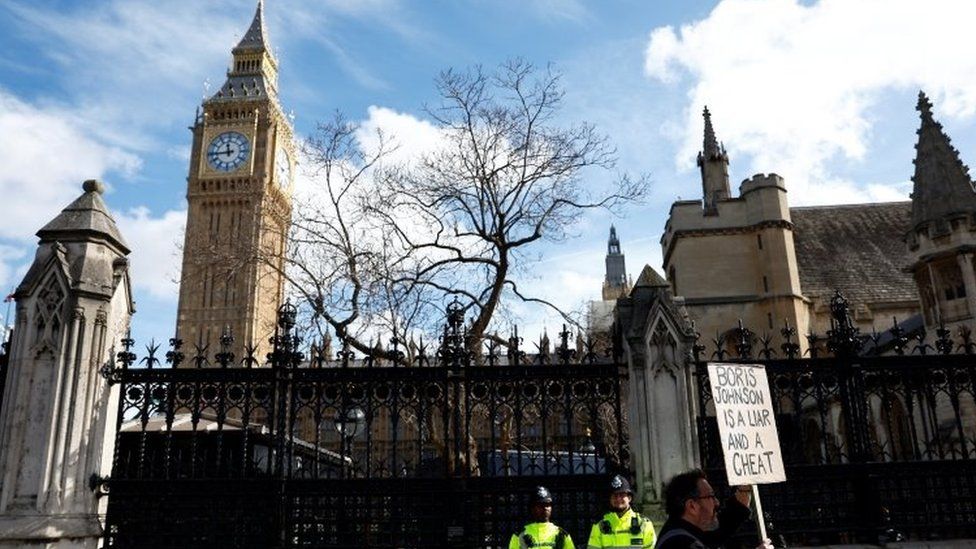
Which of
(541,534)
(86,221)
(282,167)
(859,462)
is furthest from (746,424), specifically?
(282,167)

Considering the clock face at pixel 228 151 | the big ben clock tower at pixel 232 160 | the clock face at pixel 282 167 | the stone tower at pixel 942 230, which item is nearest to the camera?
the stone tower at pixel 942 230

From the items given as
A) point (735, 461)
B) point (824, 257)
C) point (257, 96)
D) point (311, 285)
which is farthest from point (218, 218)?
point (735, 461)

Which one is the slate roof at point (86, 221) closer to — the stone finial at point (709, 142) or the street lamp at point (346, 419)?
the street lamp at point (346, 419)

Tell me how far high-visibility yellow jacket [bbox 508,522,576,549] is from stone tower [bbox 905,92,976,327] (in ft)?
72.3

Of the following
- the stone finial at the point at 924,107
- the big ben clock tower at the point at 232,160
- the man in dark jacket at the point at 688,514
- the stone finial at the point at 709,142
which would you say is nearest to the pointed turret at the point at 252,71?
the big ben clock tower at the point at 232,160

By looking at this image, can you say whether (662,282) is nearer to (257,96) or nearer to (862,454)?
(862,454)

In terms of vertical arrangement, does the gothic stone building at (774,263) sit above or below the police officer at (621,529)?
above

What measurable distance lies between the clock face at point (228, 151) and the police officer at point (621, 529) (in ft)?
A: 247

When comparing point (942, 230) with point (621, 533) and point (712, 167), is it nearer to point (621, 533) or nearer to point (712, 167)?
point (712, 167)

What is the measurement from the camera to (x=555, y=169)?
53.6 ft

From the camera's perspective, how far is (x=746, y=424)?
5.59 metres

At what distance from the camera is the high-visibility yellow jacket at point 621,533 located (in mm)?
5637

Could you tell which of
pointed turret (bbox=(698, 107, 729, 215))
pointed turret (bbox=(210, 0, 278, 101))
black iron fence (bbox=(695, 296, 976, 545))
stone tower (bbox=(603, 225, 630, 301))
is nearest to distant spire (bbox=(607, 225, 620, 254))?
stone tower (bbox=(603, 225, 630, 301))

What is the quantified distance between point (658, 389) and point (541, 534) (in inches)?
114
